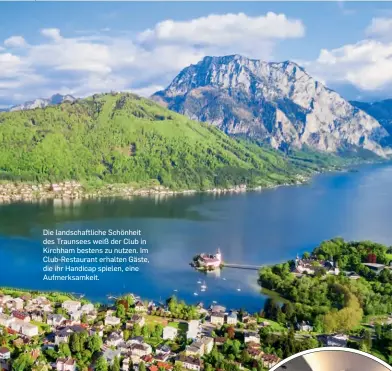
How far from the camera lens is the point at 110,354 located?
5.99 meters

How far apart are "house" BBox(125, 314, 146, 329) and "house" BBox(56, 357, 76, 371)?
49.0 inches

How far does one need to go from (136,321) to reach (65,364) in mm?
1537

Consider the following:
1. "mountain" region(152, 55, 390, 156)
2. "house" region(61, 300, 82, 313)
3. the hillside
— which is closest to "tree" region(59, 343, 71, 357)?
"house" region(61, 300, 82, 313)

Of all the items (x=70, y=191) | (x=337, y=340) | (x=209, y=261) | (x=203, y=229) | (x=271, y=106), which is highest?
(x=271, y=106)

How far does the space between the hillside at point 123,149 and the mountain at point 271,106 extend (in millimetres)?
16400

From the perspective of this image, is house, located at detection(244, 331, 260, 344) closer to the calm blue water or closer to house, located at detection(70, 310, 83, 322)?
the calm blue water

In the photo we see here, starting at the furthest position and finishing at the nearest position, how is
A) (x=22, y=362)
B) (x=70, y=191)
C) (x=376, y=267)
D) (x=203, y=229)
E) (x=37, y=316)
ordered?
(x=70, y=191)
(x=203, y=229)
(x=376, y=267)
(x=37, y=316)
(x=22, y=362)

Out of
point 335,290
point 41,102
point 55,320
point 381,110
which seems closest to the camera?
point 55,320

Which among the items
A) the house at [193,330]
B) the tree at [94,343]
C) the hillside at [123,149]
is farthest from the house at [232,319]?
the hillside at [123,149]

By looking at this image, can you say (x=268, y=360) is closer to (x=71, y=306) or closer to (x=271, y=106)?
(x=71, y=306)

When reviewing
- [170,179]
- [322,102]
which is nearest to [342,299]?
[170,179]

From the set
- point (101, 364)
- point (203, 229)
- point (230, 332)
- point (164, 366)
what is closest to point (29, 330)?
point (101, 364)

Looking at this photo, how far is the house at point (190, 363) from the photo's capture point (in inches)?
230

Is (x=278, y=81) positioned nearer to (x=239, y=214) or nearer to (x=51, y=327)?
(x=239, y=214)
